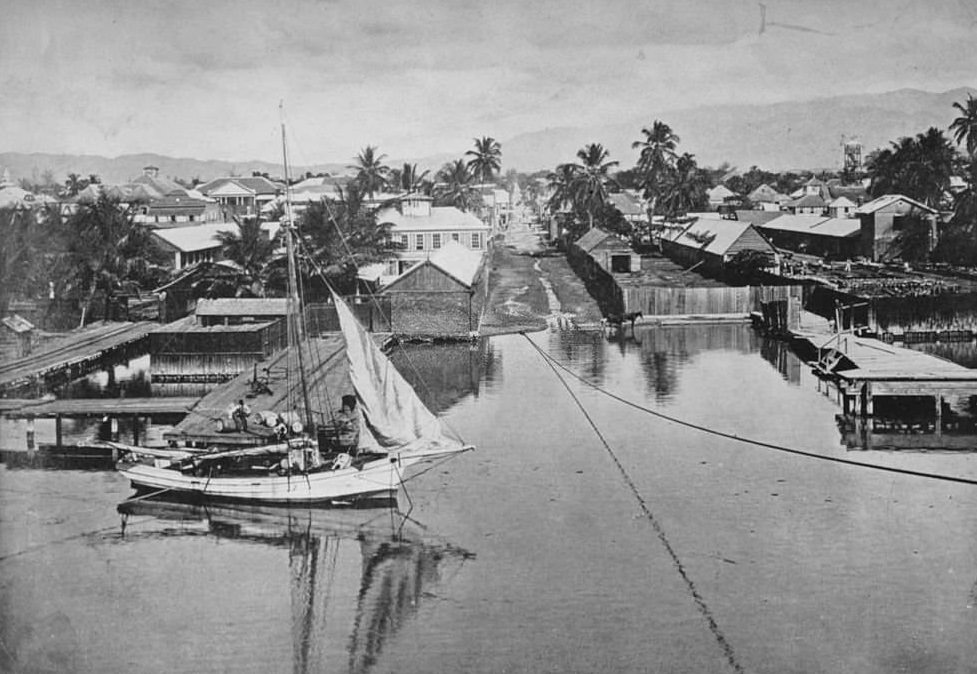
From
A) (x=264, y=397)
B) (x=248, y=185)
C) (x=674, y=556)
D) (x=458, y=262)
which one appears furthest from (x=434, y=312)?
(x=248, y=185)

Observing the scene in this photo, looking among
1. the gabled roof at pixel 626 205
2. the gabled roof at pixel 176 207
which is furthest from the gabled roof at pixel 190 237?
the gabled roof at pixel 626 205

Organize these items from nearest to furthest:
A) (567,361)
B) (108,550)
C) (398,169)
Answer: (108,550) → (567,361) → (398,169)

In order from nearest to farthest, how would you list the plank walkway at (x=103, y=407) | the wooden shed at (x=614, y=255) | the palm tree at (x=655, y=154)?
the plank walkway at (x=103, y=407), the wooden shed at (x=614, y=255), the palm tree at (x=655, y=154)

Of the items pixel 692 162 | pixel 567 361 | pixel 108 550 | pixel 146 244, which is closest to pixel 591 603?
pixel 108 550

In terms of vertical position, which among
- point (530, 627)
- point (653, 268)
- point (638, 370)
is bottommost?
point (530, 627)

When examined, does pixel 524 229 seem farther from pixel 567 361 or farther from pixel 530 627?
pixel 530 627

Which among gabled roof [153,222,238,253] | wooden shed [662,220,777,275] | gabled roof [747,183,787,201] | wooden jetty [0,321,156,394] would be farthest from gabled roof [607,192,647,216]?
wooden jetty [0,321,156,394]

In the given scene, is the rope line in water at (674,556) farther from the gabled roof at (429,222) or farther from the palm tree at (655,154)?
the palm tree at (655,154)

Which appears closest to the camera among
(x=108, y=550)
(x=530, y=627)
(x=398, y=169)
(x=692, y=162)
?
(x=530, y=627)
